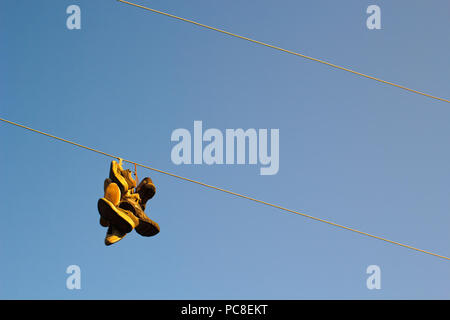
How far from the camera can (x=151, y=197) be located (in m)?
8.25

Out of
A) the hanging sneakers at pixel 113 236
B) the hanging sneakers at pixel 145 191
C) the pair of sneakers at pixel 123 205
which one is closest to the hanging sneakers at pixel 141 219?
the pair of sneakers at pixel 123 205

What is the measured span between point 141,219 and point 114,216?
0.43 meters

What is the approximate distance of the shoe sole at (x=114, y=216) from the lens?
7.67 meters

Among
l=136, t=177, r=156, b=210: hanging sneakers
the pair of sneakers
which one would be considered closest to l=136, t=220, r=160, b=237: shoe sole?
the pair of sneakers

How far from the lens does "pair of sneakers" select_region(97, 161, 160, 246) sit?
304 inches

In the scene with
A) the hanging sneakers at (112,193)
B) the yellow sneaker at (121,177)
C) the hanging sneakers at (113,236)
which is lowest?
the hanging sneakers at (113,236)

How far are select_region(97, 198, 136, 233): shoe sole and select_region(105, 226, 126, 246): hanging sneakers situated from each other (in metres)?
0.05

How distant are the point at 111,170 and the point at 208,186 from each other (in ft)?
4.54

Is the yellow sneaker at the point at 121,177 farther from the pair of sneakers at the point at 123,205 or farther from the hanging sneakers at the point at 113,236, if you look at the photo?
the hanging sneakers at the point at 113,236

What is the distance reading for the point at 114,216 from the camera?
7695 millimetres

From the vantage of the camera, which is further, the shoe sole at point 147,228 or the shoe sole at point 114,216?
the shoe sole at point 147,228

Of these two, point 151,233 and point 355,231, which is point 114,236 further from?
point 355,231

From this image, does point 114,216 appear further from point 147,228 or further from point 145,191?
point 145,191
